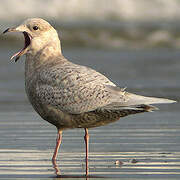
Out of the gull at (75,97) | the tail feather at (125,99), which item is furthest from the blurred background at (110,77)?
the tail feather at (125,99)

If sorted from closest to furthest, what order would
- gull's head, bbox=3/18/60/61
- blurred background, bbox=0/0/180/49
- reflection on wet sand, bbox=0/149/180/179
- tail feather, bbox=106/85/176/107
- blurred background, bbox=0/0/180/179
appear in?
reflection on wet sand, bbox=0/149/180/179 < tail feather, bbox=106/85/176/107 < blurred background, bbox=0/0/180/179 < gull's head, bbox=3/18/60/61 < blurred background, bbox=0/0/180/49

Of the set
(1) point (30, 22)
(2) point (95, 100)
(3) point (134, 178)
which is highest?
(1) point (30, 22)

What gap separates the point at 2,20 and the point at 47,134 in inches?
551

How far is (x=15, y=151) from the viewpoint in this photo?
313 inches

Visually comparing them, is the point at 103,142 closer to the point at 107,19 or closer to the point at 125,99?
the point at 125,99

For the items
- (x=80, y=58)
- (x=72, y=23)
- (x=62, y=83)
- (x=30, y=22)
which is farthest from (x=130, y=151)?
(x=72, y=23)

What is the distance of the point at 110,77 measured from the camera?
14.7 meters

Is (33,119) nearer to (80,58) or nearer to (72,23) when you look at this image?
(80,58)

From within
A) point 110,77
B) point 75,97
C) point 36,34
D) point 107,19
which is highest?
point 107,19

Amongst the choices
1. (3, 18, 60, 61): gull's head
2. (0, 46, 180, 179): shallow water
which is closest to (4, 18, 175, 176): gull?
(3, 18, 60, 61): gull's head

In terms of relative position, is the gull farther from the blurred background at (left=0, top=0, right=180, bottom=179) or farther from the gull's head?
the blurred background at (left=0, top=0, right=180, bottom=179)

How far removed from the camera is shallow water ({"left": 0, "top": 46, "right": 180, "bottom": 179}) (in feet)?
23.0

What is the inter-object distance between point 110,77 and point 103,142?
20.4 ft

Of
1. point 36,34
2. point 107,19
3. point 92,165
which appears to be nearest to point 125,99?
point 92,165
